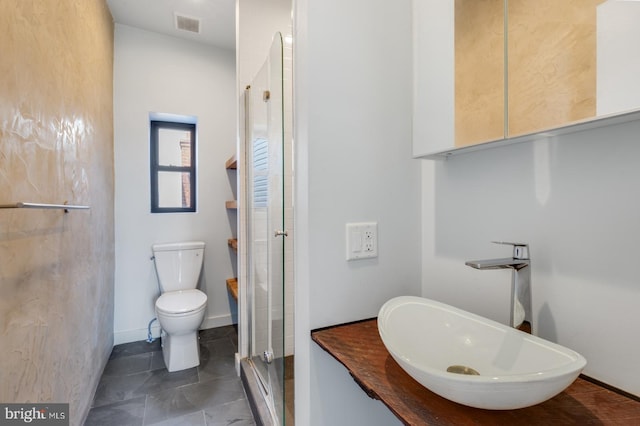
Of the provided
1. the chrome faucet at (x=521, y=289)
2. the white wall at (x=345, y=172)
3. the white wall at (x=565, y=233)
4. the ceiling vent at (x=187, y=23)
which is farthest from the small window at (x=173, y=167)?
the chrome faucet at (x=521, y=289)

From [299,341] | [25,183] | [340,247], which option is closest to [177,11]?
[25,183]

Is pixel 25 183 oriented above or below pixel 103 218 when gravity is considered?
above

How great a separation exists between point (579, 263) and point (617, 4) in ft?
1.79

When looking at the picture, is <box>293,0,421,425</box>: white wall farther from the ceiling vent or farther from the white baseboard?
the white baseboard

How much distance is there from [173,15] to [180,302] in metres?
2.25

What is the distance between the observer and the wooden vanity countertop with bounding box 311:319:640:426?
0.52 m

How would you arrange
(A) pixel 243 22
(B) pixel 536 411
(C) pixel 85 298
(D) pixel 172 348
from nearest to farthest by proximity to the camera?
1. (B) pixel 536 411
2. (C) pixel 85 298
3. (A) pixel 243 22
4. (D) pixel 172 348

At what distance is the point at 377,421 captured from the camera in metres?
0.96

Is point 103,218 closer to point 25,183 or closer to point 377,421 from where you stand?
point 25,183

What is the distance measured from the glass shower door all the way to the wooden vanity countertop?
2.22ft

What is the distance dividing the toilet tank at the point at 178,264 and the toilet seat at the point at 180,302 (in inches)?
3.6

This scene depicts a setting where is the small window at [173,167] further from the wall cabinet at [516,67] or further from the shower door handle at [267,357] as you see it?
the wall cabinet at [516,67]

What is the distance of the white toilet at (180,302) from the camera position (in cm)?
198

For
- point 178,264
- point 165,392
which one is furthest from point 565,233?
point 178,264
